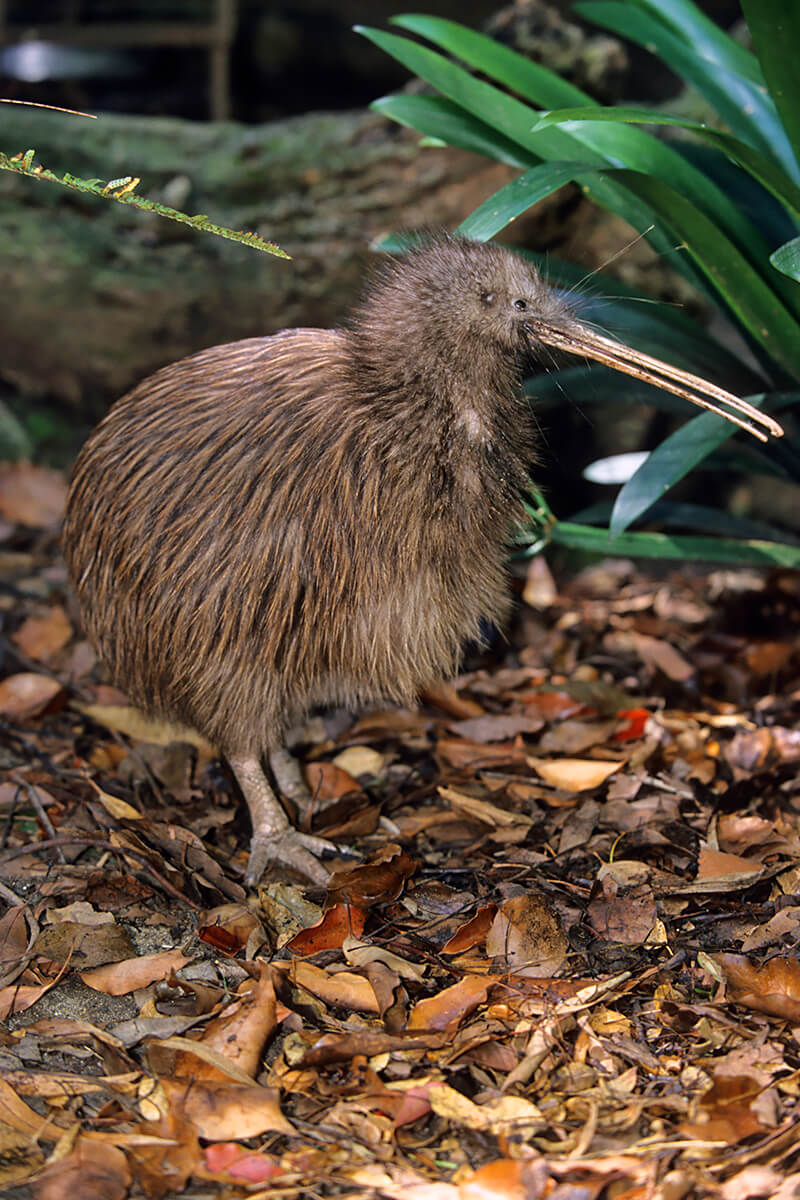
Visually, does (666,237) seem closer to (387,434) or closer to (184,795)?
(387,434)

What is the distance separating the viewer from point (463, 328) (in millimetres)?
2260

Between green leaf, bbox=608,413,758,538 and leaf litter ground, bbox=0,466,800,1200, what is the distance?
583 millimetres

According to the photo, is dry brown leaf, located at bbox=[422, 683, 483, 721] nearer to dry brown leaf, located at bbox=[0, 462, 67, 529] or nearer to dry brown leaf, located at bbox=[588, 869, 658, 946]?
dry brown leaf, located at bbox=[588, 869, 658, 946]

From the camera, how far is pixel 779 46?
2396 millimetres

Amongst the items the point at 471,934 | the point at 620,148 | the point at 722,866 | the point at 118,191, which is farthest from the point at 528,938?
the point at 620,148

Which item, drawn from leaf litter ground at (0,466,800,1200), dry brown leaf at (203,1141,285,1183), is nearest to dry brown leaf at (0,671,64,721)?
leaf litter ground at (0,466,800,1200)

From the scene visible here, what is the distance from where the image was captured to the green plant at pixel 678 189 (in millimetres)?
2477

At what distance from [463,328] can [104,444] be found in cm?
83

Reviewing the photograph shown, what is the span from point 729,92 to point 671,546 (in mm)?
1110

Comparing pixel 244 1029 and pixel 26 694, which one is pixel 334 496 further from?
pixel 26 694

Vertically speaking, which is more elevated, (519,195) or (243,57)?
(243,57)

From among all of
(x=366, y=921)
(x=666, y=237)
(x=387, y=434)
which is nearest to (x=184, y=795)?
(x=366, y=921)

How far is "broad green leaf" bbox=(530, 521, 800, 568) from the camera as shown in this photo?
2949mm

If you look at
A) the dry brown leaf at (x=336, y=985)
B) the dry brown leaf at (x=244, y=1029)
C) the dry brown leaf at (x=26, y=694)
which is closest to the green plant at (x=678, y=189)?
the dry brown leaf at (x=336, y=985)
